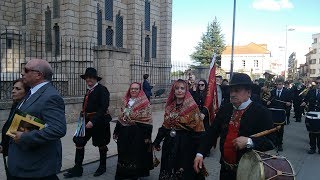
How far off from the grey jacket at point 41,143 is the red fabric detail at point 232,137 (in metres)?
1.77

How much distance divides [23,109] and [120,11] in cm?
1898

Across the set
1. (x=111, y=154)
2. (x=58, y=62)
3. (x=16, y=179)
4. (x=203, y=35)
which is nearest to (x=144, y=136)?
(x=111, y=154)

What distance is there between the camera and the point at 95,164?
6969 mm

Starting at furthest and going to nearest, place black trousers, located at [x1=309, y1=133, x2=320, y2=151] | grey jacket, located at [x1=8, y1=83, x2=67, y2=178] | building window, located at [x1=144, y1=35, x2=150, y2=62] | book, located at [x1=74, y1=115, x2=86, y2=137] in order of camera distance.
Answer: building window, located at [x1=144, y1=35, x2=150, y2=62], black trousers, located at [x1=309, y1=133, x2=320, y2=151], book, located at [x1=74, y1=115, x2=86, y2=137], grey jacket, located at [x1=8, y1=83, x2=67, y2=178]

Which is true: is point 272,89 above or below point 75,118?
above

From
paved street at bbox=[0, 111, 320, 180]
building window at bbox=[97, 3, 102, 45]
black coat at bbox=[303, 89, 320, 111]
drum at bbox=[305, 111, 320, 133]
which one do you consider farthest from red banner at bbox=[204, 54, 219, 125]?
building window at bbox=[97, 3, 102, 45]

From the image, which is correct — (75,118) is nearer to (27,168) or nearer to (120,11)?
(27,168)

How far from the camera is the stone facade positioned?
12.2 m

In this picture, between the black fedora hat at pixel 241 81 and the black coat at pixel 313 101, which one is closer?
the black fedora hat at pixel 241 81

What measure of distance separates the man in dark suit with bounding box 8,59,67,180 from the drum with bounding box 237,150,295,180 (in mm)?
1849

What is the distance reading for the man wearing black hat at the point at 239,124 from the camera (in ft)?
11.5

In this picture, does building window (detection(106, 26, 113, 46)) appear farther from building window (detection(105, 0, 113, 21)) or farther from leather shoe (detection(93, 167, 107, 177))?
leather shoe (detection(93, 167, 107, 177))

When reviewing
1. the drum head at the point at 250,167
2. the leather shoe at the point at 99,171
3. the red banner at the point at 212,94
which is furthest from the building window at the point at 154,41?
the drum head at the point at 250,167

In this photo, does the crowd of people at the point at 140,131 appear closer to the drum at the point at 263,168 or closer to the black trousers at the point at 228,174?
the black trousers at the point at 228,174
